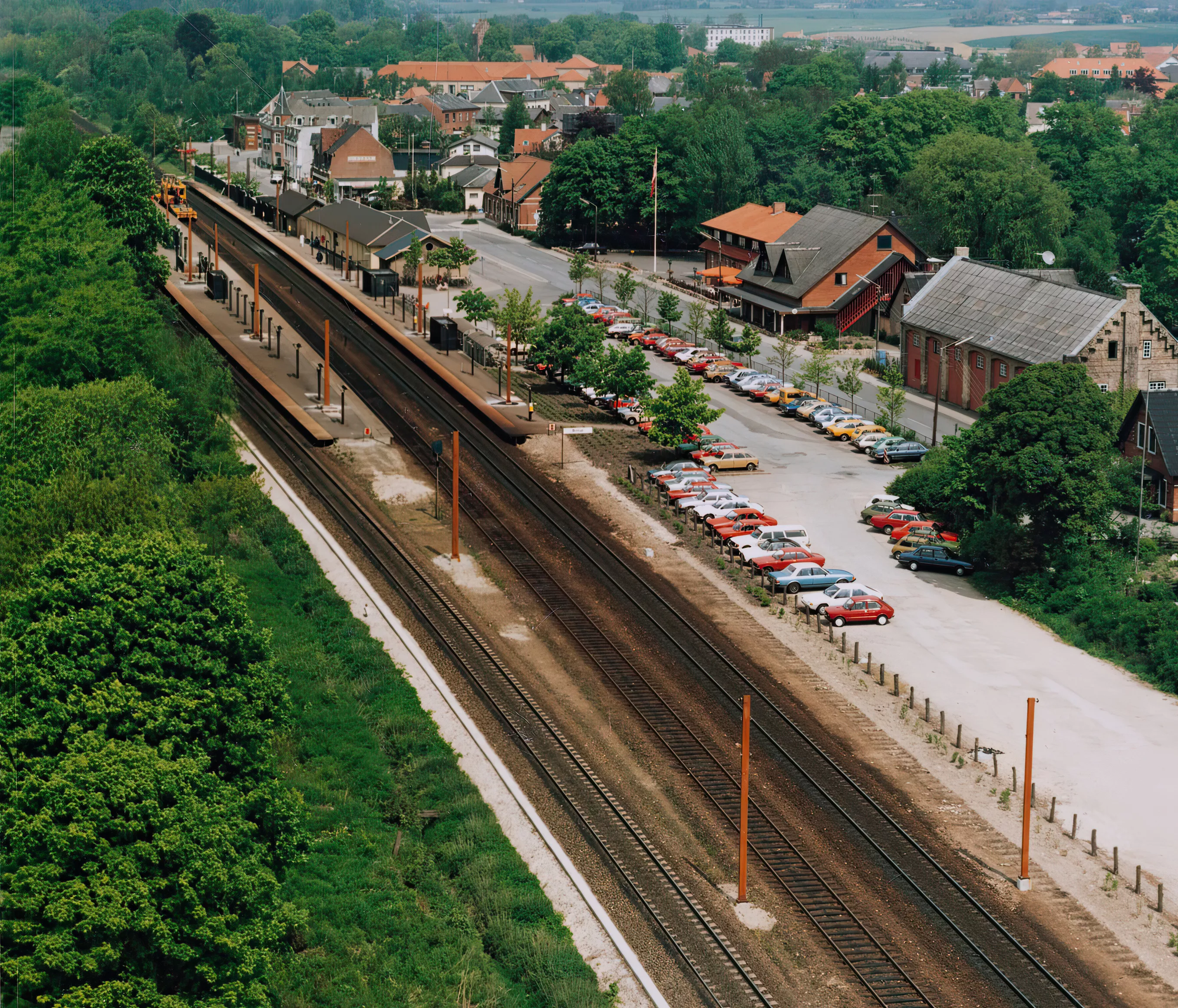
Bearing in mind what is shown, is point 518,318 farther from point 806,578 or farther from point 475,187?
point 475,187

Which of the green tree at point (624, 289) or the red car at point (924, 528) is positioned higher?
the green tree at point (624, 289)

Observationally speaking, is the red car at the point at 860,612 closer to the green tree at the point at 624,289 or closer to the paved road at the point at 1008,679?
the paved road at the point at 1008,679

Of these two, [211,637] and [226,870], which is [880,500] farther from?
[226,870]

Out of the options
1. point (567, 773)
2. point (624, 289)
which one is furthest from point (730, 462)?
point (624, 289)

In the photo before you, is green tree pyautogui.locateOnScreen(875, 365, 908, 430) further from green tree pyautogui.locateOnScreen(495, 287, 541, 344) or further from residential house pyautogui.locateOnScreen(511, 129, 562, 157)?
residential house pyautogui.locateOnScreen(511, 129, 562, 157)

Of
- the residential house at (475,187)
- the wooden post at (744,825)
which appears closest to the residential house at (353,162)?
the residential house at (475,187)

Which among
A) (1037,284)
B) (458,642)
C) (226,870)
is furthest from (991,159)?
(226,870)
